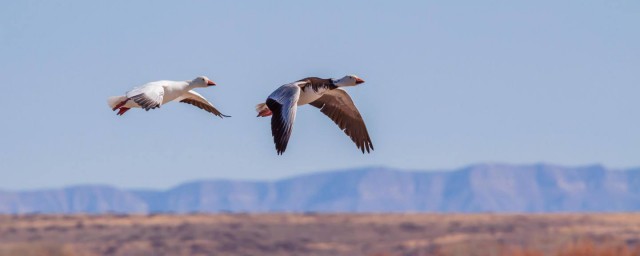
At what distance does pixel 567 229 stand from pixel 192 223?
28452mm

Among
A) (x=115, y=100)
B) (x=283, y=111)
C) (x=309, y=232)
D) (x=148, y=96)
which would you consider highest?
(x=309, y=232)

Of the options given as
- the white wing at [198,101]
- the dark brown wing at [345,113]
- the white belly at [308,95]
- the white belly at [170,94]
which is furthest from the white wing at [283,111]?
the dark brown wing at [345,113]

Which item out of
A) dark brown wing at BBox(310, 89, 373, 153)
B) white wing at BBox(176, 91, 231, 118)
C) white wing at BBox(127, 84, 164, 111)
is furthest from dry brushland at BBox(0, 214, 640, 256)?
white wing at BBox(127, 84, 164, 111)

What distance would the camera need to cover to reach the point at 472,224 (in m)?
124

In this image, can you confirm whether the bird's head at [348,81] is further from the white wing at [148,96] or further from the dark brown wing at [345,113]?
the white wing at [148,96]

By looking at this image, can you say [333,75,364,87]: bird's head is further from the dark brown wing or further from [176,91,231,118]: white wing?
[176,91,231,118]: white wing

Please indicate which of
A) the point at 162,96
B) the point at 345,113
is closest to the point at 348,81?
the point at 345,113

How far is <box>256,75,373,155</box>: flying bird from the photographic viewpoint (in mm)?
19812

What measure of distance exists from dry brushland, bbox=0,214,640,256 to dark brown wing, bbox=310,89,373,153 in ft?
220

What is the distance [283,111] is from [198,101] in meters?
4.30

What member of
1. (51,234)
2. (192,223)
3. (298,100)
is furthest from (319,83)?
(192,223)

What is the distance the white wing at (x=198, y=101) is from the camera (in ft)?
78.0

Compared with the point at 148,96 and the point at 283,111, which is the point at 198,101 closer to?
the point at 148,96

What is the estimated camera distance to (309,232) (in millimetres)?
117750
